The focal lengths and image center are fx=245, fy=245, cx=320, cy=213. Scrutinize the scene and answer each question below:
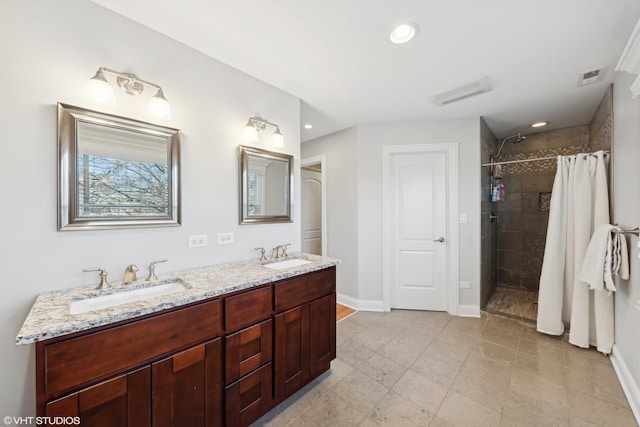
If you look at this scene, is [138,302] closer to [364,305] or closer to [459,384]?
[459,384]

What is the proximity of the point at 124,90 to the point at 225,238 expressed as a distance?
1.10 m

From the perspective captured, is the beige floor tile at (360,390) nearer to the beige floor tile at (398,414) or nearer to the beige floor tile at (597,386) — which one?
the beige floor tile at (398,414)

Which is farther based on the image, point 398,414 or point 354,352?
point 354,352

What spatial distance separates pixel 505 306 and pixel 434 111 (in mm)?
2696

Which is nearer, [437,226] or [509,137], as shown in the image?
[437,226]

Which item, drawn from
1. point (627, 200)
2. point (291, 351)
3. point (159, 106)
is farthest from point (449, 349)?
point (159, 106)

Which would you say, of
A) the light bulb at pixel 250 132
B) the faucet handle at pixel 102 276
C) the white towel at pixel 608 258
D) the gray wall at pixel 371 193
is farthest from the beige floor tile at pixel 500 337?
the faucet handle at pixel 102 276

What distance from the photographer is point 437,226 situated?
122 inches

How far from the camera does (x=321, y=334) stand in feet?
6.15

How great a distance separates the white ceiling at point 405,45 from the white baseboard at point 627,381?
90.4 inches

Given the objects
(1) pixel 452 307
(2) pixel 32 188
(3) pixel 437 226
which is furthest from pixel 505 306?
(2) pixel 32 188

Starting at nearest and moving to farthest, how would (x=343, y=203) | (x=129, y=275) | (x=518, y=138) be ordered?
(x=129, y=275)
(x=343, y=203)
(x=518, y=138)

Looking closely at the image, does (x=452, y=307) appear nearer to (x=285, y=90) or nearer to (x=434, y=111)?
(x=434, y=111)

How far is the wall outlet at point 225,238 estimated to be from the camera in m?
1.86
